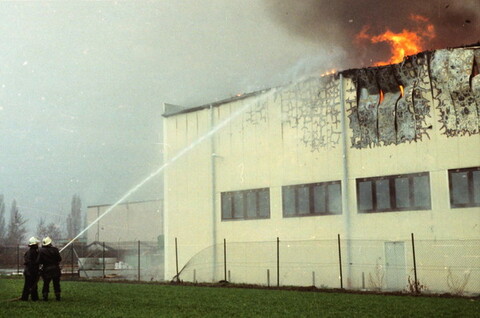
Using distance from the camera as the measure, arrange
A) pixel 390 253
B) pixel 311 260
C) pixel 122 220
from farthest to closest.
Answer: pixel 122 220 < pixel 311 260 < pixel 390 253

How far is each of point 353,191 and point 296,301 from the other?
8.46 meters

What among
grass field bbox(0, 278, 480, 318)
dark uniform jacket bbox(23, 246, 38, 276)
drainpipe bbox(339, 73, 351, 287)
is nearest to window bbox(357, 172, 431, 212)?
drainpipe bbox(339, 73, 351, 287)

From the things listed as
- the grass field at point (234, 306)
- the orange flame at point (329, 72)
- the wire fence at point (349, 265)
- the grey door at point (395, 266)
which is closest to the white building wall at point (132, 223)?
the wire fence at point (349, 265)

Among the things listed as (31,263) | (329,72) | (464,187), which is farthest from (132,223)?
(464,187)

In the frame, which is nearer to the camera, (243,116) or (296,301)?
(296,301)

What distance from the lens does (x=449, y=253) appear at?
23.5m

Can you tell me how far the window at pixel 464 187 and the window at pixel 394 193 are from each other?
100cm

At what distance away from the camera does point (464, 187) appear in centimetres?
2359

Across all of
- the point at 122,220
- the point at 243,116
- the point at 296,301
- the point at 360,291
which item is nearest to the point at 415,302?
the point at 296,301

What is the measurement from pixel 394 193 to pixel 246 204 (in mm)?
8335

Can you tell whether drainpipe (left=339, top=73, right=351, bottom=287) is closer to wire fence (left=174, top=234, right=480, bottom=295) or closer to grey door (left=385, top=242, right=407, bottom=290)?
wire fence (left=174, top=234, right=480, bottom=295)

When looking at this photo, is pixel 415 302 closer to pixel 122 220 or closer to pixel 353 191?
pixel 353 191

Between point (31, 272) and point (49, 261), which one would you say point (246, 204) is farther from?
point (31, 272)

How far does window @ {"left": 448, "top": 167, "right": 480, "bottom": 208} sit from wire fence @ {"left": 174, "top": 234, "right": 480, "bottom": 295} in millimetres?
1464
